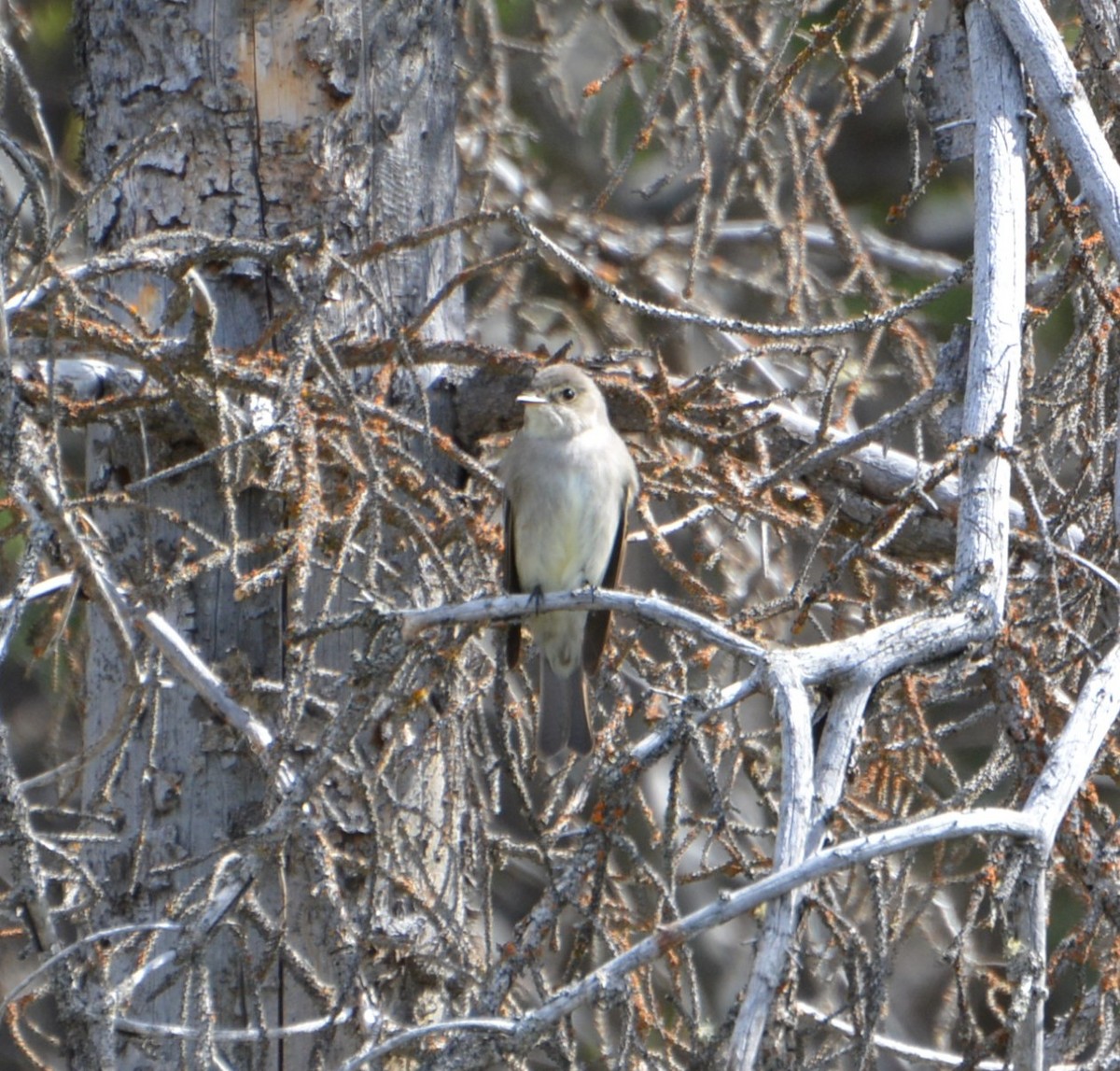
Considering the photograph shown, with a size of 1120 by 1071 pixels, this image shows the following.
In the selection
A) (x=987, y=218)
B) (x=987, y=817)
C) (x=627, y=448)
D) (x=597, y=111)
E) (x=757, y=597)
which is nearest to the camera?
(x=987, y=817)

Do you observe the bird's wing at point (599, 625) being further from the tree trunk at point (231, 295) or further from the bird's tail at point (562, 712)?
the tree trunk at point (231, 295)

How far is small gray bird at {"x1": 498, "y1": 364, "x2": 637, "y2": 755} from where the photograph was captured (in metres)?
4.70

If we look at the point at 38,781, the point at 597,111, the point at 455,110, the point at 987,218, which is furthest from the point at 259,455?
the point at 597,111

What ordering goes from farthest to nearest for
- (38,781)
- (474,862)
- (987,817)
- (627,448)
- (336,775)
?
1. (627,448)
2. (336,775)
3. (474,862)
4. (38,781)
5. (987,817)

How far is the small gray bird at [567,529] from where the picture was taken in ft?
15.4

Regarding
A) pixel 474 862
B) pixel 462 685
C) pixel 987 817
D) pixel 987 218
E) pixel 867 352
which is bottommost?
pixel 474 862

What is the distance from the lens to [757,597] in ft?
16.6

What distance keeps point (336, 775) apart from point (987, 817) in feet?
7.10

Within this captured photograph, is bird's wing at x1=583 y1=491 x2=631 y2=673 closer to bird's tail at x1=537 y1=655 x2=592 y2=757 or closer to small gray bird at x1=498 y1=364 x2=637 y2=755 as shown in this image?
small gray bird at x1=498 y1=364 x2=637 y2=755

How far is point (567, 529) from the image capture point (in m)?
4.99

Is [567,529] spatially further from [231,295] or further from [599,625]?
[231,295]

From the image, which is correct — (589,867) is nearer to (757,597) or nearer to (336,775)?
(336,775)

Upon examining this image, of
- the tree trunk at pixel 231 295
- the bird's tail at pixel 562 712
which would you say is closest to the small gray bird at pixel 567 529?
the bird's tail at pixel 562 712

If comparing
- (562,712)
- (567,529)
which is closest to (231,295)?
(567,529)
